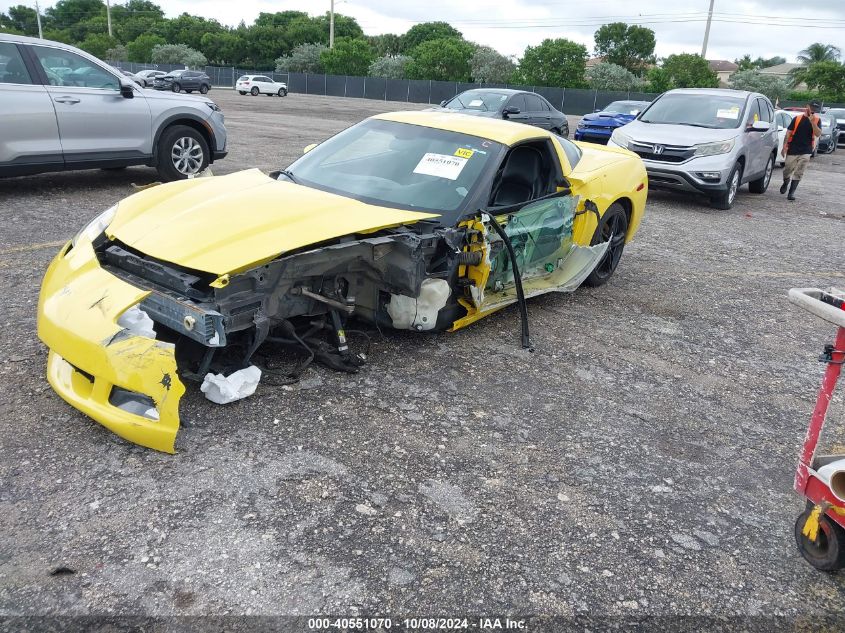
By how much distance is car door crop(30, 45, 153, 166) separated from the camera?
760cm

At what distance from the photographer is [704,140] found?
10211 mm

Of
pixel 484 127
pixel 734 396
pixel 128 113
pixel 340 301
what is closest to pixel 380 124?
pixel 484 127

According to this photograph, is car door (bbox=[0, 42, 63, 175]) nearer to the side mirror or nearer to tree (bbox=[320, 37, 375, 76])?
the side mirror

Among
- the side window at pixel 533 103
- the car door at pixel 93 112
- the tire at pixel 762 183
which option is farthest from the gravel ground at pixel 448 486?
the side window at pixel 533 103

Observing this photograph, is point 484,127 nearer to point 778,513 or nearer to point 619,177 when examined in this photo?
point 619,177

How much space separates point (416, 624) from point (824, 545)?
64.1 inches

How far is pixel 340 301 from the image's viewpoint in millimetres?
3836

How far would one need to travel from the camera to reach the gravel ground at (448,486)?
2.48 meters

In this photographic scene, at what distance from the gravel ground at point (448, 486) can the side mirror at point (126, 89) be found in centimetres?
383

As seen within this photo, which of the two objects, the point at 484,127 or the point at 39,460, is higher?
the point at 484,127

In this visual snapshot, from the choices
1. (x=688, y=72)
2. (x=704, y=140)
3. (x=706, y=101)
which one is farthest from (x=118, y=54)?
(x=704, y=140)

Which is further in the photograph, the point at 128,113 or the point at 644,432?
the point at 128,113

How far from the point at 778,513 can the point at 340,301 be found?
2403mm

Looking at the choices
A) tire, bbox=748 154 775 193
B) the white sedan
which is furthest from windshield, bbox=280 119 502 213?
the white sedan
